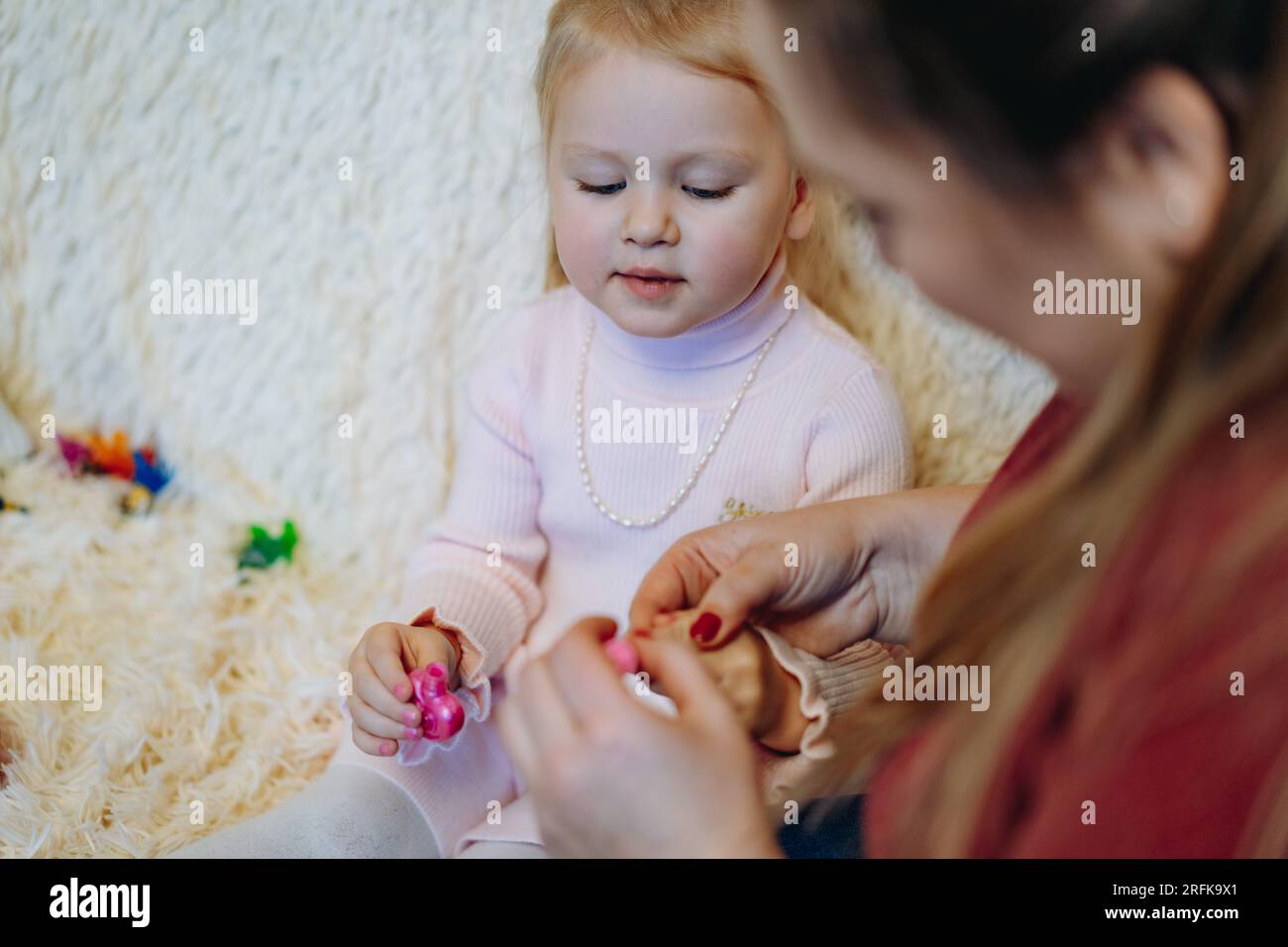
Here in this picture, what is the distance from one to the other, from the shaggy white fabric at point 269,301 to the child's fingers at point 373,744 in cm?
11

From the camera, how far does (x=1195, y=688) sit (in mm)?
531

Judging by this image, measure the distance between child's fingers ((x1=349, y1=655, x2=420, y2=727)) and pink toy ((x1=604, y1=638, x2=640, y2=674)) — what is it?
0.21 meters

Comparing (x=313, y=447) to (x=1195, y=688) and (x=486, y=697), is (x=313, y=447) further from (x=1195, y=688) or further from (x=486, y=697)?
(x=1195, y=688)

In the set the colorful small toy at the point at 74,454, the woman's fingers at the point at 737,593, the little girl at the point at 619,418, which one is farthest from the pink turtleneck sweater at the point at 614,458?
the colorful small toy at the point at 74,454

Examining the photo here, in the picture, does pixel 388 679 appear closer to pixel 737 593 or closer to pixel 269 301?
pixel 737 593

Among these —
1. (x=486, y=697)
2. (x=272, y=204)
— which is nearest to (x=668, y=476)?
(x=486, y=697)

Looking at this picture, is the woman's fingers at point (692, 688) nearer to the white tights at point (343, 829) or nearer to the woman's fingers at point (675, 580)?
the woman's fingers at point (675, 580)

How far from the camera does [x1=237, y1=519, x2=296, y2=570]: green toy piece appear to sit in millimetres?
1064

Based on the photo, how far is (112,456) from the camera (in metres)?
1.10

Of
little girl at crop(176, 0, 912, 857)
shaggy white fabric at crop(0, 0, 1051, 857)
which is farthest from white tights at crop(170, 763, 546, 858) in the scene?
shaggy white fabric at crop(0, 0, 1051, 857)

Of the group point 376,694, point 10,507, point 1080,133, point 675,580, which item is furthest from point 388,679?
point 1080,133

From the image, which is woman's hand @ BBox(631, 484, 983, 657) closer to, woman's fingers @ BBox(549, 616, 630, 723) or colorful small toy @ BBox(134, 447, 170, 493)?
woman's fingers @ BBox(549, 616, 630, 723)

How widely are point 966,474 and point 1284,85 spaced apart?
548 millimetres
